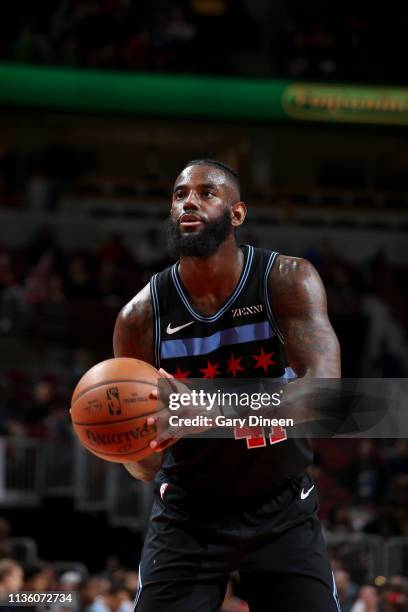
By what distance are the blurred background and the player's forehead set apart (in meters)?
8.96

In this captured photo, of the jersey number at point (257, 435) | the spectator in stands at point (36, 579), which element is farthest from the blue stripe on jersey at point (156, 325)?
the spectator in stands at point (36, 579)

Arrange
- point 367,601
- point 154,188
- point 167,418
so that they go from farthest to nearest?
point 154,188
point 367,601
point 167,418

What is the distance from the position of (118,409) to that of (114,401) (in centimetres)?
3

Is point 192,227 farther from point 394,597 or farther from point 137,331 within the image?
point 394,597

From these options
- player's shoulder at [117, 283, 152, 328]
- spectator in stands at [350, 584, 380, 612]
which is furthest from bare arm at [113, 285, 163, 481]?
spectator in stands at [350, 584, 380, 612]

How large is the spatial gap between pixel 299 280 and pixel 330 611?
4.56 feet

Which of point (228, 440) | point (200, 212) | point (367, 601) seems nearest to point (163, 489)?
point (228, 440)

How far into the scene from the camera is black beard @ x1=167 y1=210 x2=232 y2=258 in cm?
491

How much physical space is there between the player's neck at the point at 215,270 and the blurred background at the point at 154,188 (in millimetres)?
8772

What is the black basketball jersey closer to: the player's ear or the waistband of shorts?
the waistband of shorts

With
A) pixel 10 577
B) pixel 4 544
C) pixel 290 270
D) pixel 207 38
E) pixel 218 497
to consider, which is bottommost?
pixel 4 544

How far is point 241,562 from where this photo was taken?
480 centimetres

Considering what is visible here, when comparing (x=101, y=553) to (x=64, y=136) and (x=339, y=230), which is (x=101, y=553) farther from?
(x=64, y=136)

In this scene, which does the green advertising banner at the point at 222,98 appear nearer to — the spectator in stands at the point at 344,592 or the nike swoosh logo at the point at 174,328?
the spectator in stands at the point at 344,592
